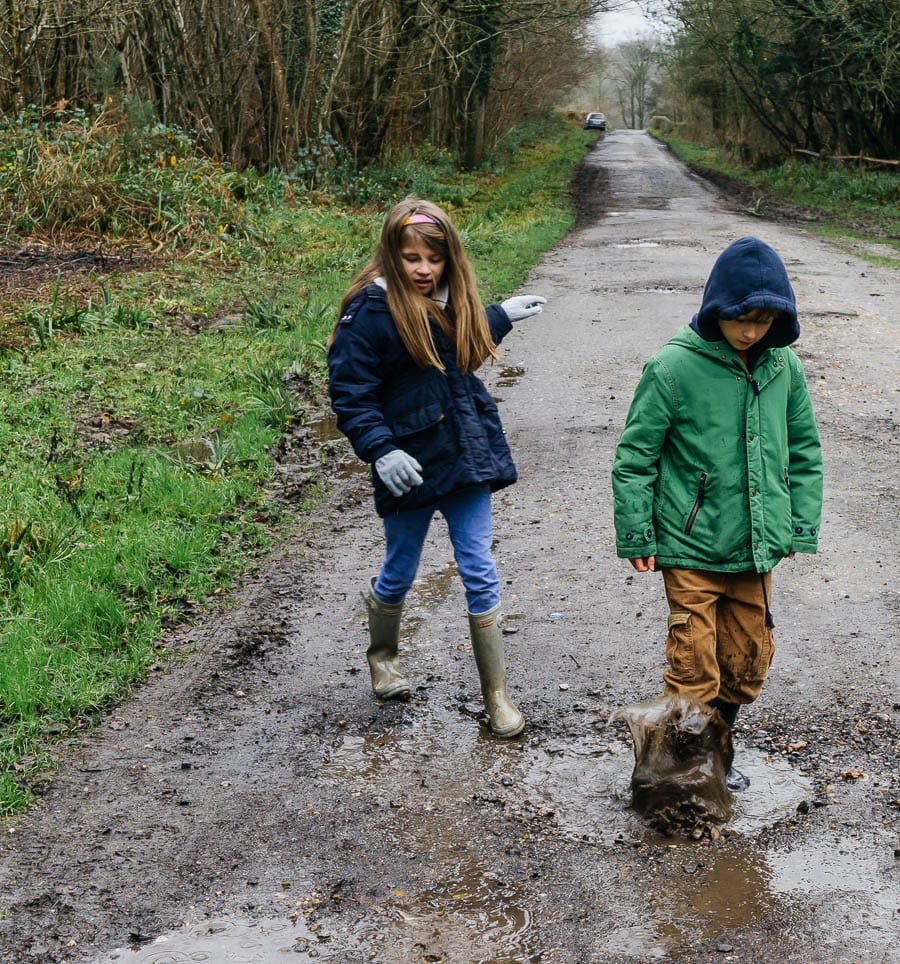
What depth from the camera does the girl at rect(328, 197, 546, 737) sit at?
388cm

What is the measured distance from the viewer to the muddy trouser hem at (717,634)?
350cm

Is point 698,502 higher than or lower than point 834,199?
higher

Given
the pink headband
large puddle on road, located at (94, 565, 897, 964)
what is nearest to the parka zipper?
large puddle on road, located at (94, 565, 897, 964)

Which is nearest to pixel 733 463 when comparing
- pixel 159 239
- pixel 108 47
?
pixel 159 239

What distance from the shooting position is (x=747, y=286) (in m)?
3.30

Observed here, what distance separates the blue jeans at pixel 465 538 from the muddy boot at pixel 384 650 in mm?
221

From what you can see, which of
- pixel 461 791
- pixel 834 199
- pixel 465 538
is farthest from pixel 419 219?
pixel 834 199

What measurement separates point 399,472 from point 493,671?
0.89 m

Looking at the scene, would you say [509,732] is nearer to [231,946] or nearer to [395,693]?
[395,693]

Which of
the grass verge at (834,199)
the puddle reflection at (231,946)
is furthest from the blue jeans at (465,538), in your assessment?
the grass verge at (834,199)

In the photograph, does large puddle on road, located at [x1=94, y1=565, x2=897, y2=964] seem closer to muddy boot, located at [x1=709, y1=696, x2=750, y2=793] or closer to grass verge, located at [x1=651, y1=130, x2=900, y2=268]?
muddy boot, located at [x1=709, y1=696, x2=750, y2=793]

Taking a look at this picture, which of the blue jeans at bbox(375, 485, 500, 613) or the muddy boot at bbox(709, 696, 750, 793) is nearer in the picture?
the muddy boot at bbox(709, 696, 750, 793)

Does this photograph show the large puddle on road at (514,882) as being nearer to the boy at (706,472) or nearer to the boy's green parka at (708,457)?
the boy at (706,472)

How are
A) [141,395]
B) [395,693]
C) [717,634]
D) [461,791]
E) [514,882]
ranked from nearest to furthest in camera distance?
[514,882] → [717,634] → [461,791] → [395,693] → [141,395]
